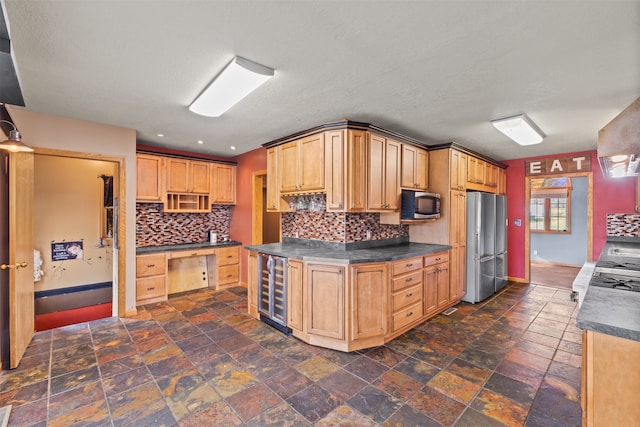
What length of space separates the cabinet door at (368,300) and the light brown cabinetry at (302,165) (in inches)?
42.4

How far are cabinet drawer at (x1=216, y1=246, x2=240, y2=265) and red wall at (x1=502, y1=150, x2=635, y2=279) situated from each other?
17.1 ft

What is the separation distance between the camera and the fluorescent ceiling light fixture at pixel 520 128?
119 inches

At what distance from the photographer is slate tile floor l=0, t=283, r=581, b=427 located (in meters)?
1.91

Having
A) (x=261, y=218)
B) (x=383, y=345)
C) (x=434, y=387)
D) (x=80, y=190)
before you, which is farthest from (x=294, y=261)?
(x=80, y=190)

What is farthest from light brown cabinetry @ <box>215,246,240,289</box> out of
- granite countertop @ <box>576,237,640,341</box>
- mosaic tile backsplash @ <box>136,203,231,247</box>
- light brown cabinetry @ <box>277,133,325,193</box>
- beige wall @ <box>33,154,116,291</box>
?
granite countertop @ <box>576,237,640,341</box>

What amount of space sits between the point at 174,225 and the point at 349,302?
358 centimetres

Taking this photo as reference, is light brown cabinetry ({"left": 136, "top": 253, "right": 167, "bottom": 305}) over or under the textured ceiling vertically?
under

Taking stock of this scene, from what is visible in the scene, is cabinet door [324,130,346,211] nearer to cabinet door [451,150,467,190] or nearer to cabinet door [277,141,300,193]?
cabinet door [277,141,300,193]

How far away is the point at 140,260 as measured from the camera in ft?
13.6

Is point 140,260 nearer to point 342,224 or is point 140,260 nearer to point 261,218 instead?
point 261,218

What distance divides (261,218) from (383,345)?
292 cm

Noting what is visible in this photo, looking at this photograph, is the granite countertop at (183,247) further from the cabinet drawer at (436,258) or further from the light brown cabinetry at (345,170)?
the cabinet drawer at (436,258)

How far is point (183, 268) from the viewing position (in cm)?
489

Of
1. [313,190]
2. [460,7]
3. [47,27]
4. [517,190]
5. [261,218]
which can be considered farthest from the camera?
[517,190]
